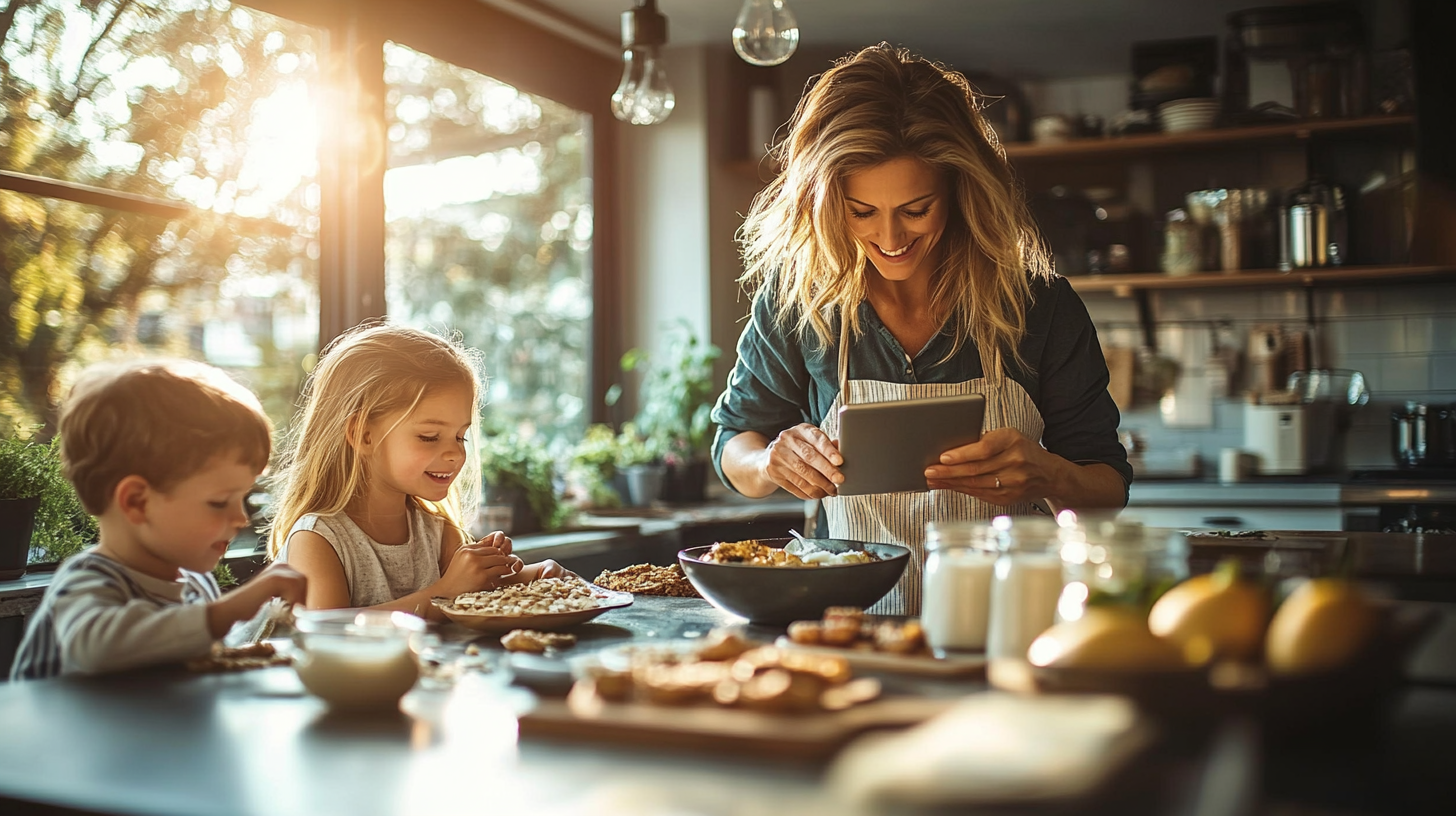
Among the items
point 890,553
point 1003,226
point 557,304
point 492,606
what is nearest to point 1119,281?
point 557,304

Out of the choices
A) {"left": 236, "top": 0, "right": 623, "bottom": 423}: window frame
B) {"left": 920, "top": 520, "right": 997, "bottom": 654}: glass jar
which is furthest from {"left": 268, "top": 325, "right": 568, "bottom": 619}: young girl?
{"left": 236, "top": 0, "right": 623, "bottom": 423}: window frame

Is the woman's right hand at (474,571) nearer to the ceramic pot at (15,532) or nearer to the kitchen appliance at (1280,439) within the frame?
the ceramic pot at (15,532)

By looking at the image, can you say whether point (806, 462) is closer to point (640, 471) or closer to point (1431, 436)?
point (640, 471)

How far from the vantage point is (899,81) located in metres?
1.94

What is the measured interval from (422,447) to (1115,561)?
3.72 feet

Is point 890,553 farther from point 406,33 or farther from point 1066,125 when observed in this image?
point 1066,125

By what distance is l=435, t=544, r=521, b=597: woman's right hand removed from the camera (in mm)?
1693

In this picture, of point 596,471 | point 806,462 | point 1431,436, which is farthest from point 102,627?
point 1431,436

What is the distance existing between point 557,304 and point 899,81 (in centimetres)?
271

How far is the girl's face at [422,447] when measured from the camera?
6.18ft

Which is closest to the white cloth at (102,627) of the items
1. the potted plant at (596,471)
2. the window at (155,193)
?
the window at (155,193)

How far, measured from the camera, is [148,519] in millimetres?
1378

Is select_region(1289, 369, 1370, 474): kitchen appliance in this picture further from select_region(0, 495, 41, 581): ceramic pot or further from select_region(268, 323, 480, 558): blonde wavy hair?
select_region(0, 495, 41, 581): ceramic pot

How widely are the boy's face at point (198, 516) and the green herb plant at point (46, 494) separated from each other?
1024 mm
